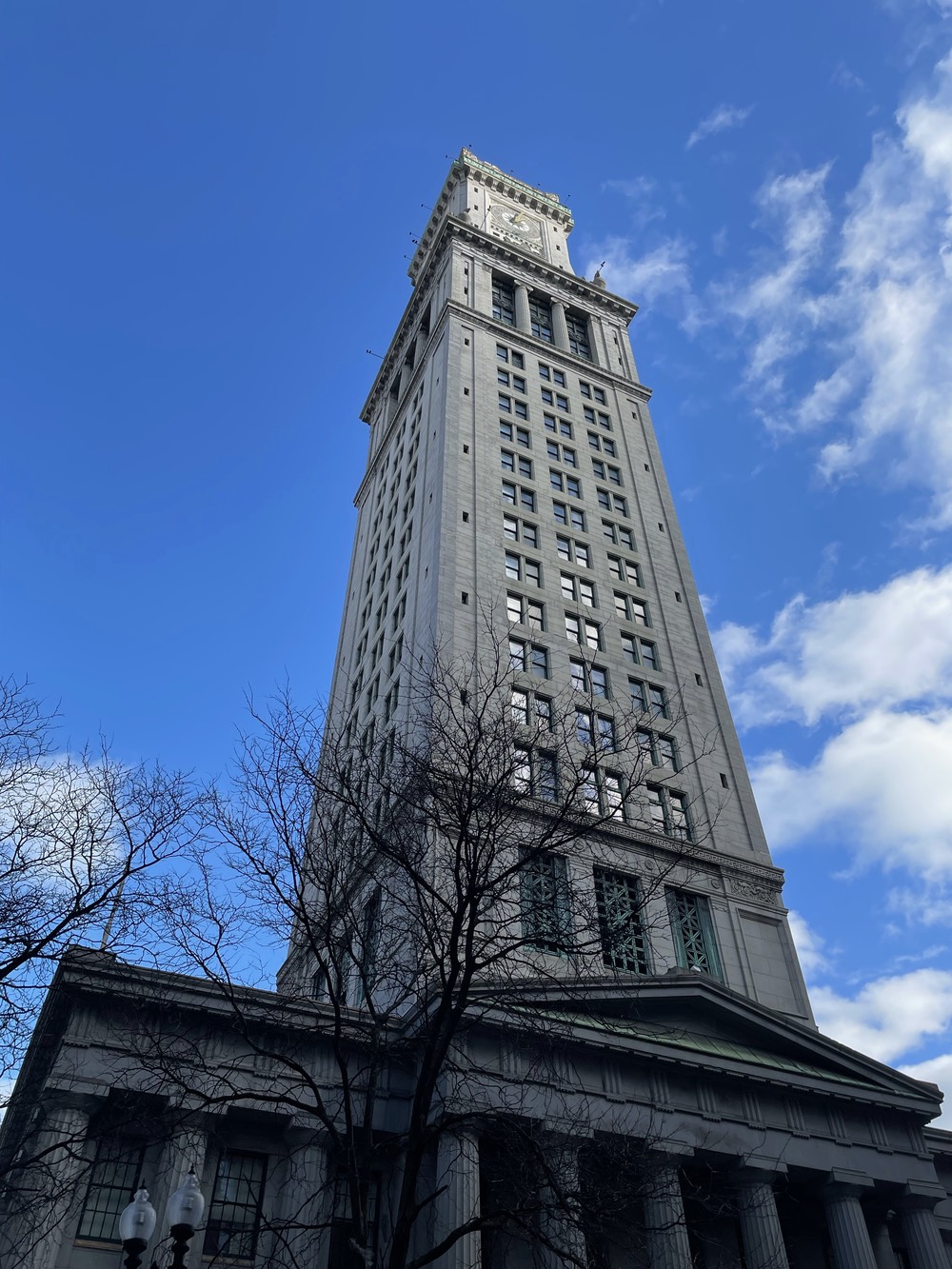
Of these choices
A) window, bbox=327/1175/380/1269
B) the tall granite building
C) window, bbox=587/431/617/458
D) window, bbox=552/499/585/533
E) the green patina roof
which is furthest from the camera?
window, bbox=587/431/617/458

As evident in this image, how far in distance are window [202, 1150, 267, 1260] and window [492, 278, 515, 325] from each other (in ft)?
175

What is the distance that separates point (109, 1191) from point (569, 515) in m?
37.8

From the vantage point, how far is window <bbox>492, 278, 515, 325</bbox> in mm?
69375

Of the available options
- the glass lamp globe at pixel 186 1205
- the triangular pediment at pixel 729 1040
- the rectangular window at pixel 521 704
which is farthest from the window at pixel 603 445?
the glass lamp globe at pixel 186 1205

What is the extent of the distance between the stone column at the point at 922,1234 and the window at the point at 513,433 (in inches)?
1535

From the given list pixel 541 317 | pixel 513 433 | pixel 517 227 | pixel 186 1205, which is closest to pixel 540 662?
pixel 513 433

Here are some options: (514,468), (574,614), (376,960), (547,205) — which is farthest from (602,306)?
(376,960)

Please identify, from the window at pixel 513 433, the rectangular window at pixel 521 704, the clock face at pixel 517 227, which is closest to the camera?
the rectangular window at pixel 521 704

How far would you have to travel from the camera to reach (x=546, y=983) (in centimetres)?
2133

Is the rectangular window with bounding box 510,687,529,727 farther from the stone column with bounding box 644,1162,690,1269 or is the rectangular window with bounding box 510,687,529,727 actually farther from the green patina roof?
the stone column with bounding box 644,1162,690,1269

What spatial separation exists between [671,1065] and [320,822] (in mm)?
14203

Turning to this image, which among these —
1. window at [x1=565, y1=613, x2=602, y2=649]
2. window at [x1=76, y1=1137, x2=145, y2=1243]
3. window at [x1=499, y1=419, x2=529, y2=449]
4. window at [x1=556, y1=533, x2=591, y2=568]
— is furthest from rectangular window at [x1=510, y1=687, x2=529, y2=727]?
window at [x1=76, y1=1137, x2=145, y2=1243]

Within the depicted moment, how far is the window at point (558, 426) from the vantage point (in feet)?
198

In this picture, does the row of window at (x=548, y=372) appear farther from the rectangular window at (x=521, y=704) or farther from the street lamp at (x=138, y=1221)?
the street lamp at (x=138, y=1221)
